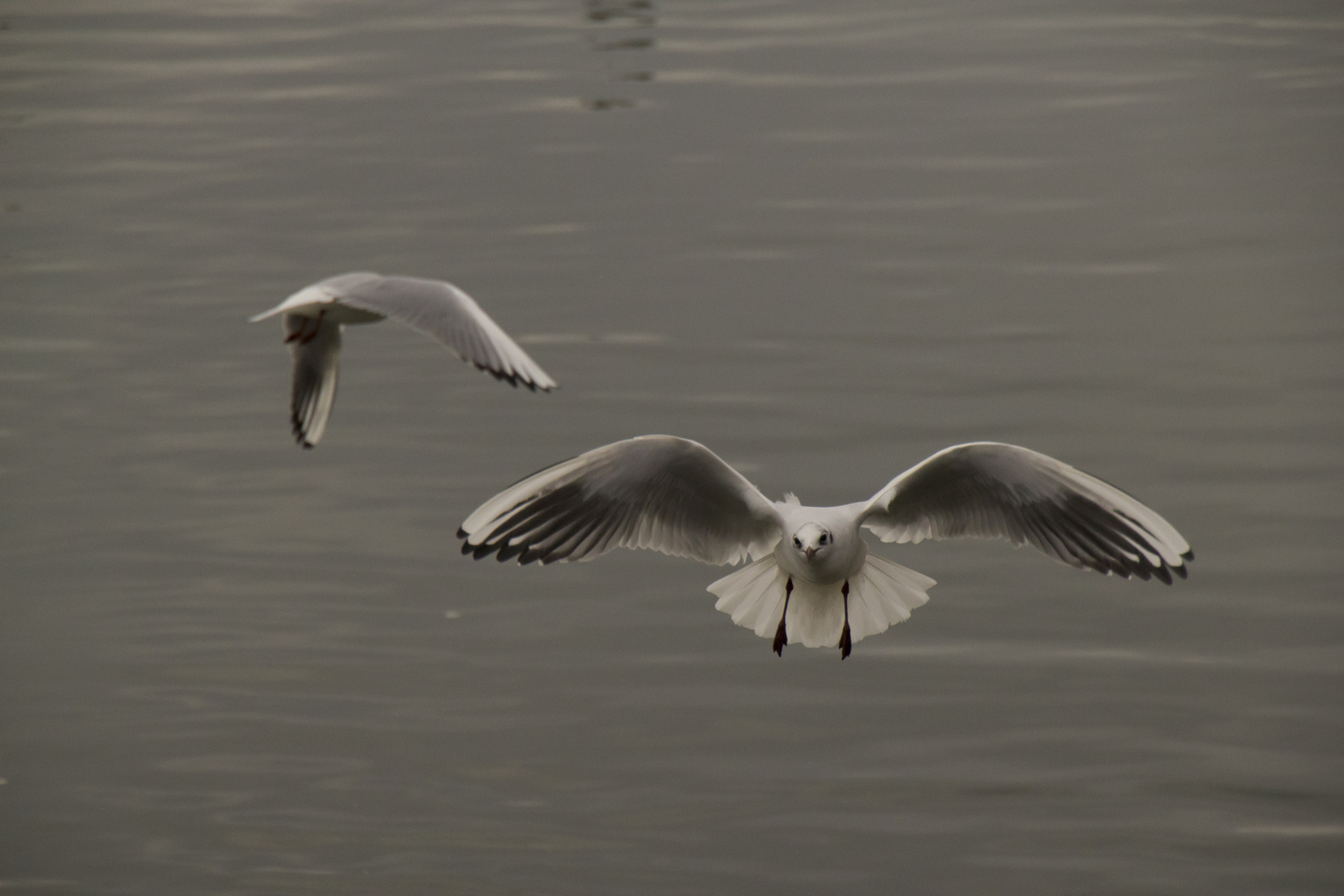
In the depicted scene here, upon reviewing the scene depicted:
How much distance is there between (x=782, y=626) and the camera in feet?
20.8

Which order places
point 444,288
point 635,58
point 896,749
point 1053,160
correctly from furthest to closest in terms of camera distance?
point 635,58, point 1053,160, point 896,749, point 444,288

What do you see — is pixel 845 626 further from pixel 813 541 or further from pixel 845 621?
pixel 813 541

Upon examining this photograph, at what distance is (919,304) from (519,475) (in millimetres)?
3108

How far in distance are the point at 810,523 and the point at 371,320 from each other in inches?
101

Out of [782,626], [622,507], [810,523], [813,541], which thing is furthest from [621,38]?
[813,541]

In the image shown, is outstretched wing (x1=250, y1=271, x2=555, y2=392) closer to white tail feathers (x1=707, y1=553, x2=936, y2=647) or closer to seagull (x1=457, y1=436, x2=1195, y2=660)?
seagull (x1=457, y1=436, x2=1195, y2=660)

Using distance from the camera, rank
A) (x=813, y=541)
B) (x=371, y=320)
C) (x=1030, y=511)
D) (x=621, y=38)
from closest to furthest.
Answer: (x=813, y=541) → (x=1030, y=511) → (x=371, y=320) → (x=621, y=38)

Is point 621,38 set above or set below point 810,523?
above

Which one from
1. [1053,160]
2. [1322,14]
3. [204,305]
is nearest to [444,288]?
[204,305]

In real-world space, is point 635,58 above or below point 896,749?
above

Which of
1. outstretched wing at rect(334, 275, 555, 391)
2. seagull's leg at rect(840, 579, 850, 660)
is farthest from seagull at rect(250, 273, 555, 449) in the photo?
seagull's leg at rect(840, 579, 850, 660)

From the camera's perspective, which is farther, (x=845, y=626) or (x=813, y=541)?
(x=845, y=626)

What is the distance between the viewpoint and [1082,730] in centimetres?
841

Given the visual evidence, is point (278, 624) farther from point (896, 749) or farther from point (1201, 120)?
point (1201, 120)
